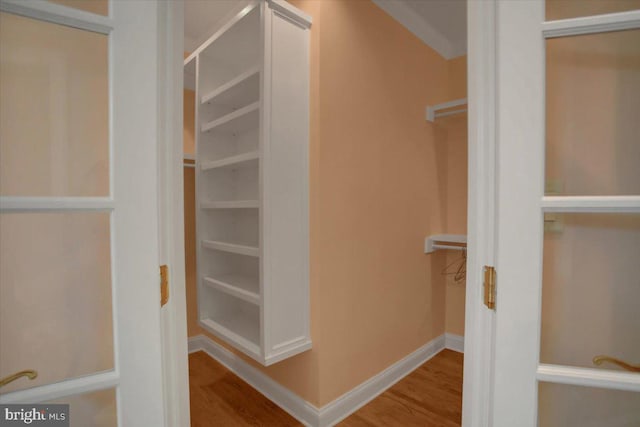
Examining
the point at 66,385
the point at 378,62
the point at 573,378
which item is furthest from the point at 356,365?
the point at 378,62

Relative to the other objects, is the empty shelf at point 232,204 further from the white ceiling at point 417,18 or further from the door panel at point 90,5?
the white ceiling at point 417,18

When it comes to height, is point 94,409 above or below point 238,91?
below

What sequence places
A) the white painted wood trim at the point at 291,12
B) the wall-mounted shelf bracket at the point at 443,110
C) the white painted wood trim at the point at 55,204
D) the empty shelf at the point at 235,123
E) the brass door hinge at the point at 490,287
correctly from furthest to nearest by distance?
1. the wall-mounted shelf bracket at the point at 443,110
2. the empty shelf at the point at 235,123
3. the white painted wood trim at the point at 291,12
4. the brass door hinge at the point at 490,287
5. the white painted wood trim at the point at 55,204

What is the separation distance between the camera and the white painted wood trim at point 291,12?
1.59m

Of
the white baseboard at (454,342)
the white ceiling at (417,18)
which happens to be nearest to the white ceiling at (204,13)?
the white ceiling at (417,18)

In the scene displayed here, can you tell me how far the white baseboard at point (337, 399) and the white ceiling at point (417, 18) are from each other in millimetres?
2505

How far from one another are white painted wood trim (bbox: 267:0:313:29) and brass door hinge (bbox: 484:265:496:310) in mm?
1651

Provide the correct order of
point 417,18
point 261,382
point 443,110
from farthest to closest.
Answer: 1. point 443,110
2. point 417,18
3. point 261,382

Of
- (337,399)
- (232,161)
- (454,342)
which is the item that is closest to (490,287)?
(337,399)

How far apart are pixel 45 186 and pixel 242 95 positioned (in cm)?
165

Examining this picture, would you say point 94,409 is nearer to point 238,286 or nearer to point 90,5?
point 90,5

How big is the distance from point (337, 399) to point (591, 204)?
173 cm

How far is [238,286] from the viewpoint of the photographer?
6.54ft

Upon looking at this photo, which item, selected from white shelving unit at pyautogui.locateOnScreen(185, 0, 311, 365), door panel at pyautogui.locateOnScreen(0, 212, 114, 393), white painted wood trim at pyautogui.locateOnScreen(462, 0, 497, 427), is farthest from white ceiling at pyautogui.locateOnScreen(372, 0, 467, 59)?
door panel at pyautogui.locateOnScreen(0, 212, 114, 393)
